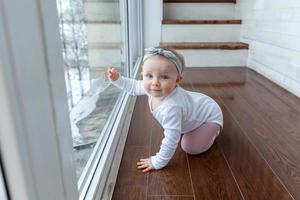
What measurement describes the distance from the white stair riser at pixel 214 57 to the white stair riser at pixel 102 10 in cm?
120

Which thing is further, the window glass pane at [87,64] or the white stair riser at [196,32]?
the white stair riser at [196,32]

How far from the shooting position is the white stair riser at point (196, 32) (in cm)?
279

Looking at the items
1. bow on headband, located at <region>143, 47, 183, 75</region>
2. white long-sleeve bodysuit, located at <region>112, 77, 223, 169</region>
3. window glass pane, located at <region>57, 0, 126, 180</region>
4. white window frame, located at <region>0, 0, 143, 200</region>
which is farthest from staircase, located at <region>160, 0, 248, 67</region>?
white window frame, located at <region>0, 0, 143, 200</region>

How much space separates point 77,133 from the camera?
0.83m

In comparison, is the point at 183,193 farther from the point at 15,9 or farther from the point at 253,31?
the point at 253,31

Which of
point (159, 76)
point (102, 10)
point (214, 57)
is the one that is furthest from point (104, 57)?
point (214, 57)

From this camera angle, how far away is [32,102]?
0.95 ft

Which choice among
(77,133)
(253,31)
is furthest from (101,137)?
(253,31)

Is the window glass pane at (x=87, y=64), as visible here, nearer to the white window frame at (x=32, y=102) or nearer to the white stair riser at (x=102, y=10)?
the white stair riser at (x=102, y=10)

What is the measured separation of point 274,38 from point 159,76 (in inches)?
62.8

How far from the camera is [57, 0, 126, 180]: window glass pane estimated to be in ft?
2.53

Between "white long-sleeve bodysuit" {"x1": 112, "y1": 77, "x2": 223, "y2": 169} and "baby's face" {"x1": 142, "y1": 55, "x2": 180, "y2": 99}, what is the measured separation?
0.14ft

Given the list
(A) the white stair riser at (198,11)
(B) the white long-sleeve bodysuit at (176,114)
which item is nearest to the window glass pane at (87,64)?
(B) the white long-sleeve bodysuit at (176,114)

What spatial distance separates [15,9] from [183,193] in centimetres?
75
